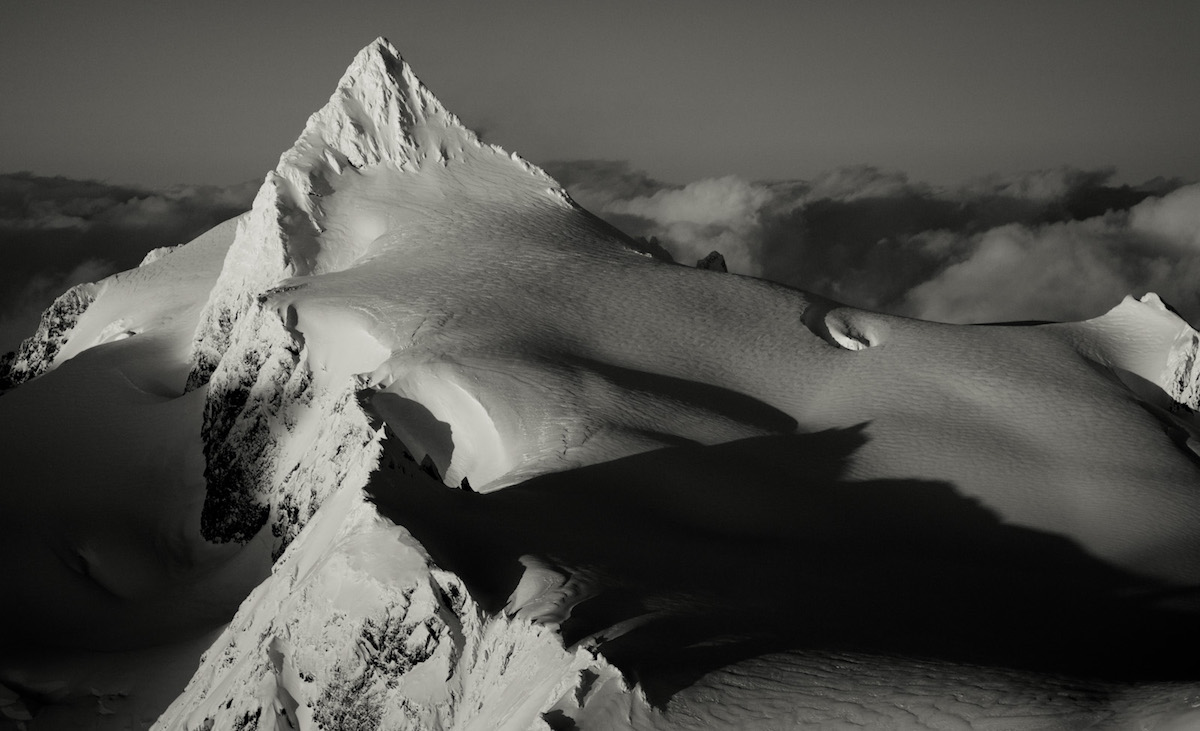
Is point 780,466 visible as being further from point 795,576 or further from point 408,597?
point 408,597

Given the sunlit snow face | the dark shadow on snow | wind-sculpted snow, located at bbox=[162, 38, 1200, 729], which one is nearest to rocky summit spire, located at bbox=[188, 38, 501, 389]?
wind-sculpted snow, located at bbox=[162, 38, 1200, 729]

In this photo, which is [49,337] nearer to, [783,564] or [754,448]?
[754,448]

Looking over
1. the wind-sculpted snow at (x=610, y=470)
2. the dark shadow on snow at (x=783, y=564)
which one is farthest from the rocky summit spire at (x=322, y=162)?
the dark shadow on snow at (x=783, y=564)

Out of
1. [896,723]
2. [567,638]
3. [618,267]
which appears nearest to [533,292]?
[618,267]

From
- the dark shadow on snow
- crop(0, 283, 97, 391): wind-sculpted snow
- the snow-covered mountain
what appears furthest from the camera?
crop(0, 283, 97, 391): wind-sculpted snow

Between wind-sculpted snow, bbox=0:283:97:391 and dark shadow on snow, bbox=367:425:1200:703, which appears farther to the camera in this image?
wind-sculpted snow, bbox=0:283:97:391

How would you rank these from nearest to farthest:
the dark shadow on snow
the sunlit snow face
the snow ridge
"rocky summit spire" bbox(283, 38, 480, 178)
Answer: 1. the dark shadow on snow
2. the sunlit snow face
3. the snow ridge
4. "rocky summit spire" bbox(283, 38, 480, 178)

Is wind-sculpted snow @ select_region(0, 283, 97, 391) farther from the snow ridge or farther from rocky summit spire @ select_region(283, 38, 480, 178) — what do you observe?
rocky summit spire @ select_region(283, 38, 480, 178)

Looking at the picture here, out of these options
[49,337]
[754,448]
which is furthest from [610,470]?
[49,337]
